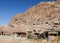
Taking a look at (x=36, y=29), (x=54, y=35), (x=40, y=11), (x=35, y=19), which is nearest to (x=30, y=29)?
(x=36, y=29)

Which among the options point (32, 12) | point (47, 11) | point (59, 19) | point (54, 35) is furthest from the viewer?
point (32, 12)

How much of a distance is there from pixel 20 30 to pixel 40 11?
373 inches

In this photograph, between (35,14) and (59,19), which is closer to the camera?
(59,19)

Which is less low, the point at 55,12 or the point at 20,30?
the point at 55,12

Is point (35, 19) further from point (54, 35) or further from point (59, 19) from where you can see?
point (54, 35)

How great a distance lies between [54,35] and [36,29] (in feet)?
50.1

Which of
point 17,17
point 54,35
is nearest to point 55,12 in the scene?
point 17,17

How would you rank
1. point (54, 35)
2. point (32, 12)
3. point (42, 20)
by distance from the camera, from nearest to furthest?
point (54, 35)
point (42, 20)
point (32, 12)

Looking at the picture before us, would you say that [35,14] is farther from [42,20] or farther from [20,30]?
[20,30]

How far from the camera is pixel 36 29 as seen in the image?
41.1 metres

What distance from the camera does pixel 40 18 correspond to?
45.9m

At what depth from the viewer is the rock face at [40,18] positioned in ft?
136

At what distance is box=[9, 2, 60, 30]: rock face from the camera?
4141cm

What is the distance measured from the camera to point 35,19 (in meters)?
46.9
